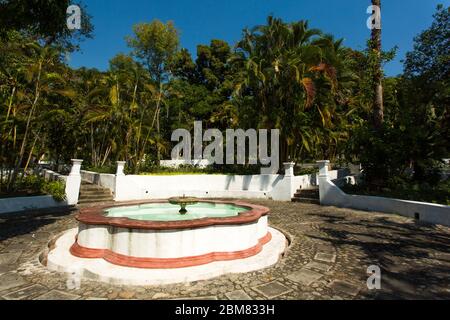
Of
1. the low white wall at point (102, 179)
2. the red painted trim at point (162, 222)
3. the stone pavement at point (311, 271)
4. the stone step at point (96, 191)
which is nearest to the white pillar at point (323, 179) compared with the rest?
the stone pavement at point (311, 271)

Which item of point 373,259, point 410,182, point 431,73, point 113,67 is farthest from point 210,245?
point 113,67

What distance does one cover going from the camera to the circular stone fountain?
485 centimetres

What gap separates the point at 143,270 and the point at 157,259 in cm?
30

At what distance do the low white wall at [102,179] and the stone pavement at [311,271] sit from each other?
6.84m

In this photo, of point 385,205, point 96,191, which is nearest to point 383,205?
point 385,205

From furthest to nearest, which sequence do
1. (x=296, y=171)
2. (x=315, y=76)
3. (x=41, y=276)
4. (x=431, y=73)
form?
(x=296, y=171), (x=315, y=76), (x=431, y=73), (x=41, y=276)

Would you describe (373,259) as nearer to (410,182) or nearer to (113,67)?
(410,182)

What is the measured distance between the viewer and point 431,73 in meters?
15.4

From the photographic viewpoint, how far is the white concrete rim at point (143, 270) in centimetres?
457

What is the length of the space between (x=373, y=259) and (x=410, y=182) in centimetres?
956

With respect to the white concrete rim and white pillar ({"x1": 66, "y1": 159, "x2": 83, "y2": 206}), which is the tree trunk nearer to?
the white concrete rim

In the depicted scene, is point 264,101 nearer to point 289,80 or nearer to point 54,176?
point 289,80

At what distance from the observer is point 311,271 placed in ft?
16.5
